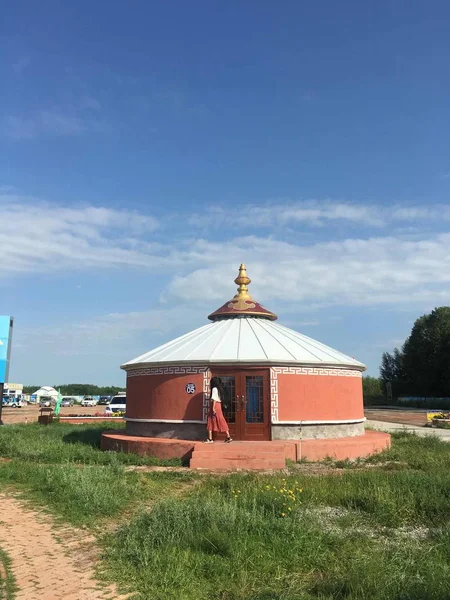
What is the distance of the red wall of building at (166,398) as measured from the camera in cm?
1172

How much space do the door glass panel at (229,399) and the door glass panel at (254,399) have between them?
11.3 inches

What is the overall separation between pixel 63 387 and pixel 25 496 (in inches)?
4014

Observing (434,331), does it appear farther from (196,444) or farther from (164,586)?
(164,586)

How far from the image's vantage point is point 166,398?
476 inches

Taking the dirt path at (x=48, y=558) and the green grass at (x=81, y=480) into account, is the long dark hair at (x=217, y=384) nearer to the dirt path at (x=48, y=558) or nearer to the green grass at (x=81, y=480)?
the green grass at (x=81, y=480)

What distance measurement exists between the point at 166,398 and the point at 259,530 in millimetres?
7028

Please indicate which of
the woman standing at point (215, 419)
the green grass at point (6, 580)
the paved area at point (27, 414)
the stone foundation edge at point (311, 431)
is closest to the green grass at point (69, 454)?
the woman standing at point (215, 419)

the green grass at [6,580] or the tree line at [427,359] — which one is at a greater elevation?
the tree line at [427,359]

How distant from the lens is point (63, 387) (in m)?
105

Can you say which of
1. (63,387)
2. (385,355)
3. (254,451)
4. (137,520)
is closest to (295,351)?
(254,451)

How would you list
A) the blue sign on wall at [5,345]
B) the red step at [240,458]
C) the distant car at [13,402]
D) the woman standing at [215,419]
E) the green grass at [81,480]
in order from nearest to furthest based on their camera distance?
the green grass at [81,480] → the red step at [240,458] → the woman standing at [215,419] → the blue sign on wall at [5,345] → the distant car at [13,402]

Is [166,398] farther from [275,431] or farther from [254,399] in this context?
[275,431]

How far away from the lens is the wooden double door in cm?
1147

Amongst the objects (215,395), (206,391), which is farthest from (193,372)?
(215,395)
